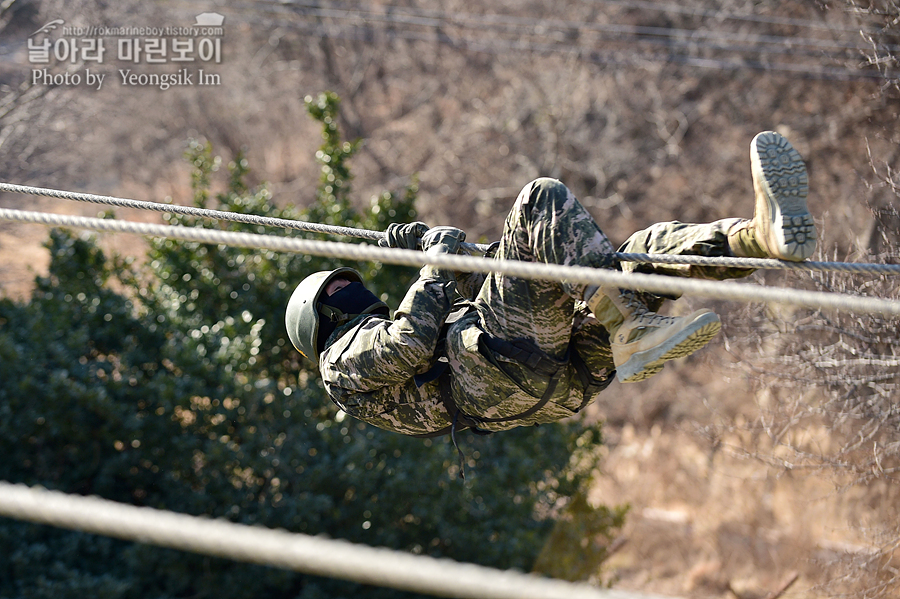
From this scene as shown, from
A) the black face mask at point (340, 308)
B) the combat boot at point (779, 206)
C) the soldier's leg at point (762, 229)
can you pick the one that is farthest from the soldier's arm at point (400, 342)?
the combat boot at point (779, 206)

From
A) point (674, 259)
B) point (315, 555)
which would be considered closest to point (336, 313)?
point (674, 259)

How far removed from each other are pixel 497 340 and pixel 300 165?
1541cm

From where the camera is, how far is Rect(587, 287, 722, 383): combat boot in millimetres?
2729

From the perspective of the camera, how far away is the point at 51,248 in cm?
759

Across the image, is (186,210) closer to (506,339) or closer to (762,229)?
(506,339)

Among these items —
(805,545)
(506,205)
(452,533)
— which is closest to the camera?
(452,533)

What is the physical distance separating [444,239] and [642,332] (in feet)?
3.10

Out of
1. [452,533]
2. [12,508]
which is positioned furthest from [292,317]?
[452,533]

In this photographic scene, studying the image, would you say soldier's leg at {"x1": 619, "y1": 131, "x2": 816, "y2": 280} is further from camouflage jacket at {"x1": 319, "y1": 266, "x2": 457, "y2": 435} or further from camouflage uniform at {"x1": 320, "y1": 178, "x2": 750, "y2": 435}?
camouflage jacket at {"x1": 319, "y1": 266, "x2": 457, "y2": 435}

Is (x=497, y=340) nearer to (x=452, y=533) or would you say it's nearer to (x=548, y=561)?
(x=452, y=533)

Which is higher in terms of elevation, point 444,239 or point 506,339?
point 444,239

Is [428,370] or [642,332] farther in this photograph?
[428,370]

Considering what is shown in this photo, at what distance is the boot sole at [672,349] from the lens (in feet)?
8.85

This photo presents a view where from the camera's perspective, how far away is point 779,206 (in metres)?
2.69
